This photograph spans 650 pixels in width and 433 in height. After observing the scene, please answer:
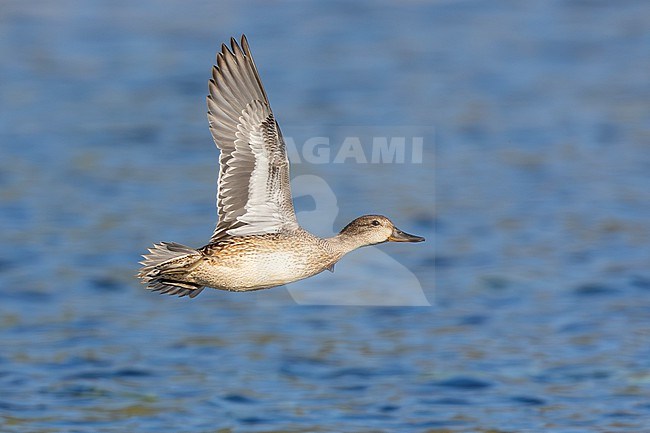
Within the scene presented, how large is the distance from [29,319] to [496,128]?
664 cm

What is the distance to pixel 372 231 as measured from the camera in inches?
293

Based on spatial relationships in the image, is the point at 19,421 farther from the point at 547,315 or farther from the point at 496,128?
the point at 496,128

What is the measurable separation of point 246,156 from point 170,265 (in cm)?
65

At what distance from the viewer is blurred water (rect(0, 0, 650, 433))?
1084cm

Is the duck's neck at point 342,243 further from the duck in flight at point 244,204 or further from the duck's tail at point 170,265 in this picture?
the duck's tail at point 170,265

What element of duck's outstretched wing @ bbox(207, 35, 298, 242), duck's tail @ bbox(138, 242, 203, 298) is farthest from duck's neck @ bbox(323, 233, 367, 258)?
duck's tail @ bbox(138, 242, 203, 298)

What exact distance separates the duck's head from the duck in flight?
31 centimetres

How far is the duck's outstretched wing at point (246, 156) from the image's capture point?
6.96 m

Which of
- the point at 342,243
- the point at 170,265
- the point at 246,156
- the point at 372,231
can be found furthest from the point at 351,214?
the point at 170,265

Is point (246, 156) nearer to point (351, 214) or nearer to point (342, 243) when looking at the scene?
point (342, 243)

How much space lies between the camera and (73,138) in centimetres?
1711

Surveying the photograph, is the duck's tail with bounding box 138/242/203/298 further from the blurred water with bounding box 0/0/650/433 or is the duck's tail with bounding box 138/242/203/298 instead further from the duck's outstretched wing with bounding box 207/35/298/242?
the blurred water with bounding box 0/0/650/433

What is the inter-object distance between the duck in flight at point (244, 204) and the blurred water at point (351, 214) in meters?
3.28

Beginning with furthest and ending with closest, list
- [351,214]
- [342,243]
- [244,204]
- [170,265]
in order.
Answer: [351,214], [342,243], [244,204], [170,265]
